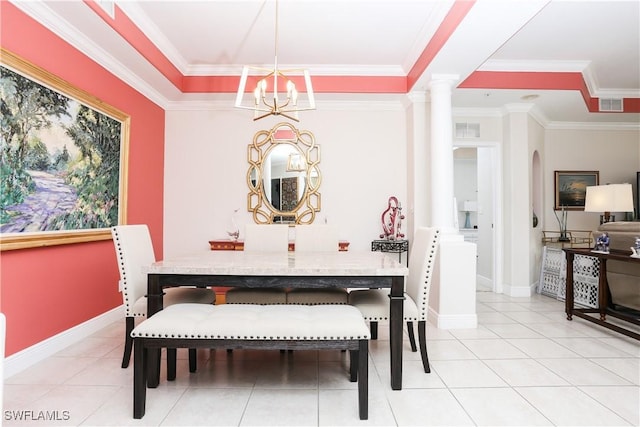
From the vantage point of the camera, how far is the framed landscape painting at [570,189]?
5.35 meters

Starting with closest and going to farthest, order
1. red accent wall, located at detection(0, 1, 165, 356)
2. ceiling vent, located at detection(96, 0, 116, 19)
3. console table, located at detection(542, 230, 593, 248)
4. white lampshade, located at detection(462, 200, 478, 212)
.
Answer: red accent wall, located at detection(0, 1, 165, 356)
ceiling vent, located at detection(96, 0, 116, 19)
console table, located at detection(542, 230, 593, 248)
white lampshade, located at detection(462, 200, 478, 212)

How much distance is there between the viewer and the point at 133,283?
2.41 metres

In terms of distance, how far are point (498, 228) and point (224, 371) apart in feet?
13.0

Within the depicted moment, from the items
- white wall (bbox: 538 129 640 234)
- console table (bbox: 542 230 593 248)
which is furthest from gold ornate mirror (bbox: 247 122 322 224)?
white wall (bbox: 538 129 640 234)

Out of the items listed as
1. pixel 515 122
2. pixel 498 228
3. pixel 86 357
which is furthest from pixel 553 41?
pixel 86 357

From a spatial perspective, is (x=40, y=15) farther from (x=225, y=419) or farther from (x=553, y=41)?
(x=553, y=41)

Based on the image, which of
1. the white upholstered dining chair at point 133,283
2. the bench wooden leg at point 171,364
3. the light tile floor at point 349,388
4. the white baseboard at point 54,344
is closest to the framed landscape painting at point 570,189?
the light tile floor at point 349,388

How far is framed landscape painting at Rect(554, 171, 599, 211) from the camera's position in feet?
17.5

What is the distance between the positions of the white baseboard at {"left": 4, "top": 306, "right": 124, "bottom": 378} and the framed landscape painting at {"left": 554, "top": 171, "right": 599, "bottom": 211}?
5.87 meters

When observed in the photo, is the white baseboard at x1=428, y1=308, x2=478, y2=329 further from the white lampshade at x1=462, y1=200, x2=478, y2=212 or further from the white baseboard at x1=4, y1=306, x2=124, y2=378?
the white lampshade at x1=462, y1=200, x2=478, y2=212

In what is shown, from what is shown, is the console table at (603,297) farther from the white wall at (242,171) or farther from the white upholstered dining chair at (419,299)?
the white wall at (242,171)

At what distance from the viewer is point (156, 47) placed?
11.3 ft

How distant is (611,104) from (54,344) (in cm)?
653

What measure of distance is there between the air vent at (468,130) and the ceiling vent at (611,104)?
1.59 meters
